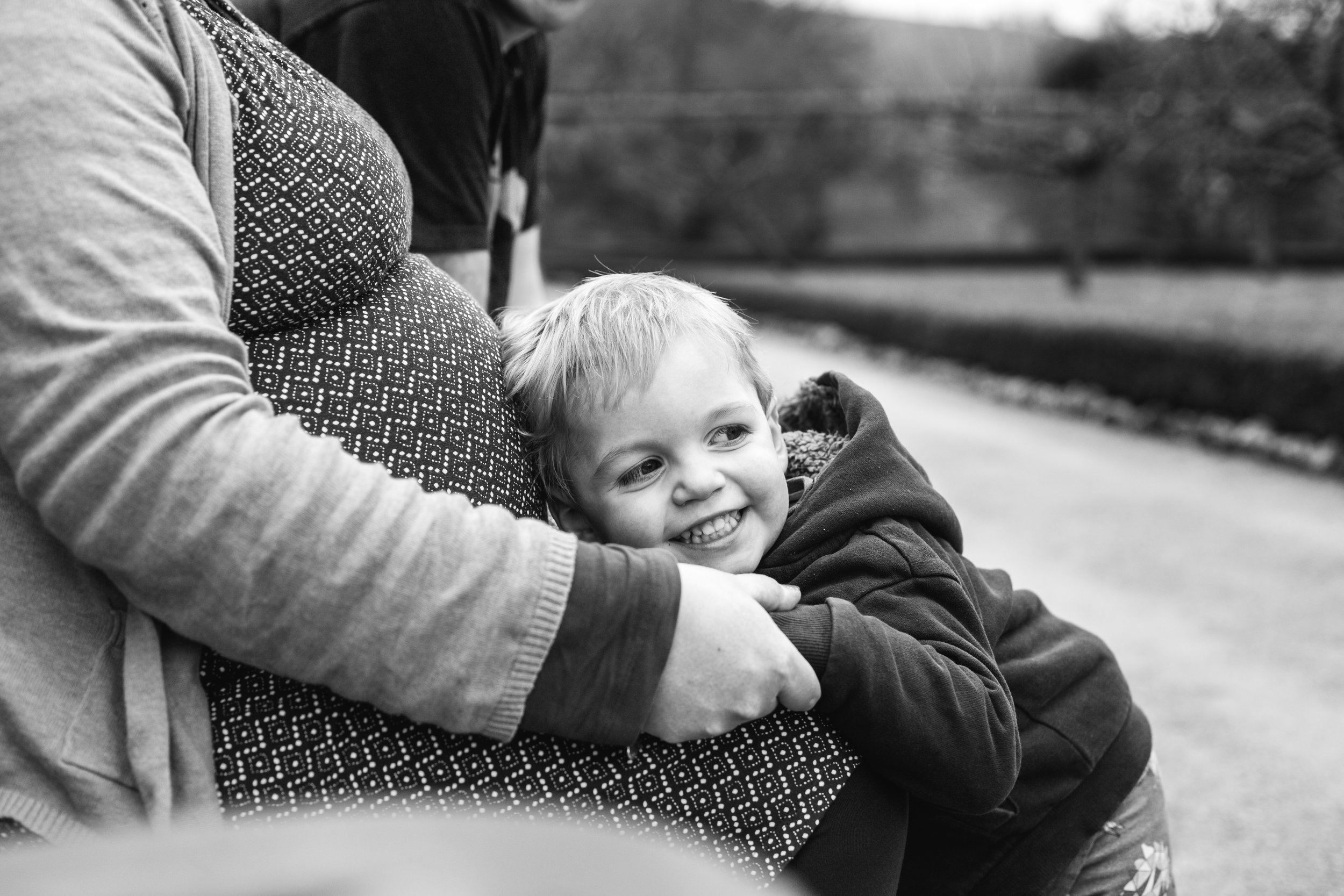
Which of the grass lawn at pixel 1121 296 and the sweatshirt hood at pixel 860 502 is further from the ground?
the sweatshirt hood at pixel 860 502

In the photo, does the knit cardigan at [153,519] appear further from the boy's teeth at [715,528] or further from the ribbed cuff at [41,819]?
the boy's teeth at [715,528]

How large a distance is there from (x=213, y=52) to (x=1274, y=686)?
435cm

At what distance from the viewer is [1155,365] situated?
9711 millimetres

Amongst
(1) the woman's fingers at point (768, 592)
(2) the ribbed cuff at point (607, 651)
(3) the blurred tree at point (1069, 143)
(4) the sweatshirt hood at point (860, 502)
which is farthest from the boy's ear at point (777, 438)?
(3) the blurred tree at point (1069, 143)

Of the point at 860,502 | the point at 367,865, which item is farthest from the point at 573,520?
the point at 367,865

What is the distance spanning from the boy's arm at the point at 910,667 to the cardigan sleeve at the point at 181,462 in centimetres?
34

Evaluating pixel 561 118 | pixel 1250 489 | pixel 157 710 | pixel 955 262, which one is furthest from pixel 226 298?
pixel 955 262

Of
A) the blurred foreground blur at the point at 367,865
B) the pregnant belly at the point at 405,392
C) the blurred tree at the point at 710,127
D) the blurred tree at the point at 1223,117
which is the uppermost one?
the blurred foreground blur at the point at 367,865

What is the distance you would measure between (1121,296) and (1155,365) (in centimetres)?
748

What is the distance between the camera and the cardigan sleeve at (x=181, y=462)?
1.04m

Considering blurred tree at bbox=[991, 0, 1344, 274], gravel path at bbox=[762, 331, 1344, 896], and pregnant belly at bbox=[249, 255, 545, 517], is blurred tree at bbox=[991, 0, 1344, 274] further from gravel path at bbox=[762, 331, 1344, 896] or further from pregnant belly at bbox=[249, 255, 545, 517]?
pregnant belly at bbox=[249, 255, 545, 517]

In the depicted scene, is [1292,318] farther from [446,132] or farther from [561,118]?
[561,118]

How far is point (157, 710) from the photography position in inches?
45.3

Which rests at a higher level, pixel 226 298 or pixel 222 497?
pixel 226 298
